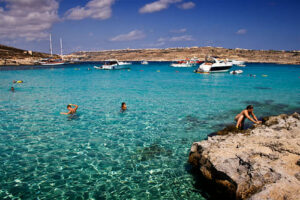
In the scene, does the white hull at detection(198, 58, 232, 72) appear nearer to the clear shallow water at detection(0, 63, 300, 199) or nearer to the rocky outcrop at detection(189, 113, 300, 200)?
the clear shallow water at detection(0, 63, 300, 199)

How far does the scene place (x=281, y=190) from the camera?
4938mm

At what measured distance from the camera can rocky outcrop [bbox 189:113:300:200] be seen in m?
5.19

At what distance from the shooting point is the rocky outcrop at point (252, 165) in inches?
204

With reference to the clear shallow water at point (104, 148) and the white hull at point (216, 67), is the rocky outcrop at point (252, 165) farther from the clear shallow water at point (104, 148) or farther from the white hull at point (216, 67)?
the white hull at point (216, 67)

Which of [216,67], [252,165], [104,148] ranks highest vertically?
[216,67]

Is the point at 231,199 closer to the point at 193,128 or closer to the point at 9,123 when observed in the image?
the point at 193,128

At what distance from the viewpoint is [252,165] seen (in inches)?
241

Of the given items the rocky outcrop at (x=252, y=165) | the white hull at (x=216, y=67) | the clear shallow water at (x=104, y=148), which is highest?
the white hull at (x=216, y=67)

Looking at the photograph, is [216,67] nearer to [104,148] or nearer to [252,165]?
[104,148]

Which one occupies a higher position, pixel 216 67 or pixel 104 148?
pixel 216 67

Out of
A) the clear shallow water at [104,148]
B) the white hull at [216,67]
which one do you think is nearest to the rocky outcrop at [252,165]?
the clear shallow water at [104,148]

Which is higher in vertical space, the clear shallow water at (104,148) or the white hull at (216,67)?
the white hull at (216,67)

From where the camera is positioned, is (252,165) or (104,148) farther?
(104,148)

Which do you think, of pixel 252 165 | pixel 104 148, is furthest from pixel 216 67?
pixel 252 165
